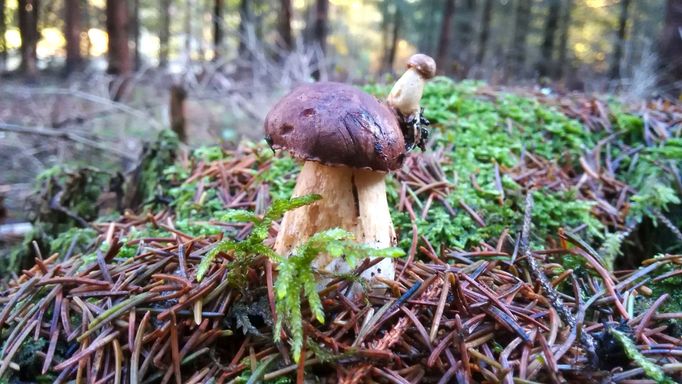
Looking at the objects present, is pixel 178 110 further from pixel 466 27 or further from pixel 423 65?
pixel 466 27

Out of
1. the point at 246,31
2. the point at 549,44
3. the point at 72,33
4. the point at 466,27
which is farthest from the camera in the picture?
the point at 466,27

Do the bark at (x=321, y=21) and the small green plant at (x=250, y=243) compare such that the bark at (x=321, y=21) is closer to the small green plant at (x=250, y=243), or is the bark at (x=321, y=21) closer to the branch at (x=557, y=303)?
the branch at (x=557, y=303)

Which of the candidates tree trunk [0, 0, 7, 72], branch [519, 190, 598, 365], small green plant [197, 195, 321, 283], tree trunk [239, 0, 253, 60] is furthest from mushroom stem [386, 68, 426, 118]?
tree trunk [0, 0, 7, 72]

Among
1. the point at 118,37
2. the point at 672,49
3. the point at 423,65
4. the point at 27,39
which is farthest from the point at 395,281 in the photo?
the point at 27,39

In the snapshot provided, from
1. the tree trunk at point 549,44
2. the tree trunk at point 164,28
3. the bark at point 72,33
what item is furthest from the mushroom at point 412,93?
the tree trunk at point 164,28

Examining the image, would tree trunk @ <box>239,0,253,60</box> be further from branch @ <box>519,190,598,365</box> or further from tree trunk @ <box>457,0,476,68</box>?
tree trunk @ <box>457,0,476,68</box>

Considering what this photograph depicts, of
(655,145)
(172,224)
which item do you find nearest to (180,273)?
(172,224)

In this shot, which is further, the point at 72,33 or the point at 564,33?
the point at 564,33
